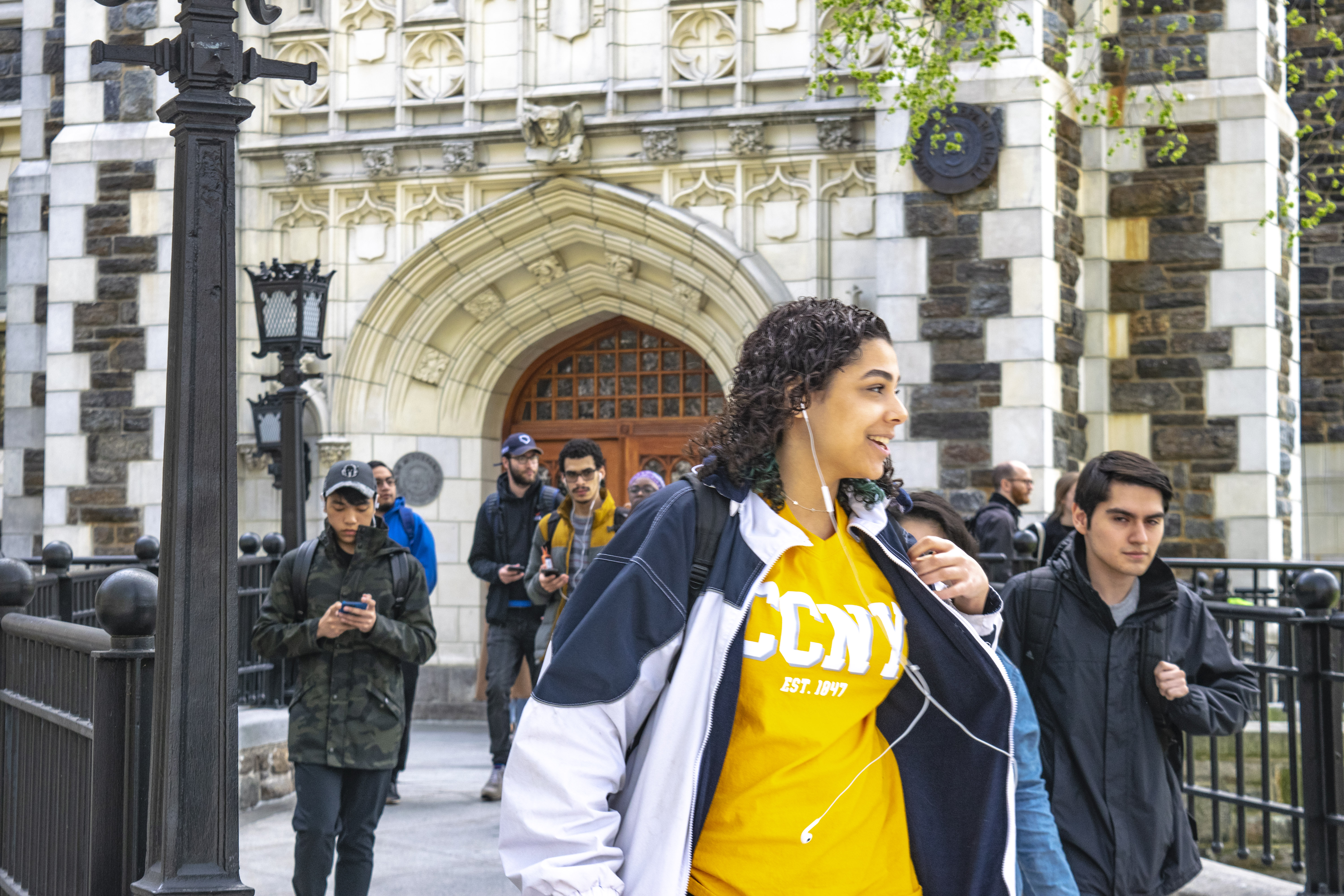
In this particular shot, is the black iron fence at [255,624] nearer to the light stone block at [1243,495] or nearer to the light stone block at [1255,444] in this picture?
the light stone block at [1243,495]

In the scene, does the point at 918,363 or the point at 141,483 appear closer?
the point at 918,363

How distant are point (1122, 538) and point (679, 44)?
802cm

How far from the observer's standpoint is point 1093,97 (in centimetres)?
1105

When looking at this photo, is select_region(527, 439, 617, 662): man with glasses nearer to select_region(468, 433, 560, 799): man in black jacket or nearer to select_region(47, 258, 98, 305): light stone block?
select_region(468, 433, 560, 799): man in black jacket

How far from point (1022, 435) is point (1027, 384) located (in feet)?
1.09

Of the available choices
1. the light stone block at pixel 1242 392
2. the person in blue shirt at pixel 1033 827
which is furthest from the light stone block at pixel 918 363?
the person in blue shirt at pixel 1033 827

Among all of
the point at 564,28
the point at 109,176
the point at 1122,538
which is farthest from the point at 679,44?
the point at 1122,538

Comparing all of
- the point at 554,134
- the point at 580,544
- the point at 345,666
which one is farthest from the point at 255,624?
the point at 554,134

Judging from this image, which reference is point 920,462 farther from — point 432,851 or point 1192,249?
point 432,851

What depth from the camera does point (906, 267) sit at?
32.4 feet

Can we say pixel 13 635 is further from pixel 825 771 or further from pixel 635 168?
pixel 635 168

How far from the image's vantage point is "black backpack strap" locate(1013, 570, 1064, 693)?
11.0 feet

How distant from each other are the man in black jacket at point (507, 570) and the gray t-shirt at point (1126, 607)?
3947 mm

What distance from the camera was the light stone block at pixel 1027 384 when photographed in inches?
379
